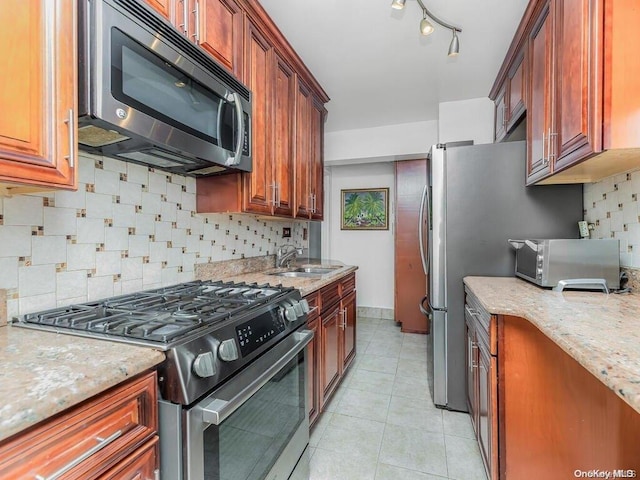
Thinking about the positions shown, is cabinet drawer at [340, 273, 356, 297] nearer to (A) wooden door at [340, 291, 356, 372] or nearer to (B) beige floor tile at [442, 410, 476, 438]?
(A) wooden door at [340, 291, 356, 372]

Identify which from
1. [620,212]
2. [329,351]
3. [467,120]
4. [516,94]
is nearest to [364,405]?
[329,351]

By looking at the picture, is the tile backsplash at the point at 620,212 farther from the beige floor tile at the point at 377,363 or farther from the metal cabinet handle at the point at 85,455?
the metal cabinet handle at the point at 85,455

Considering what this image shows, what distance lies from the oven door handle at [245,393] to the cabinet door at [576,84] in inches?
54.1

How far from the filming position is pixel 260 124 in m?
1.77

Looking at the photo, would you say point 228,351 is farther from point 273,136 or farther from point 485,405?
point 273,136

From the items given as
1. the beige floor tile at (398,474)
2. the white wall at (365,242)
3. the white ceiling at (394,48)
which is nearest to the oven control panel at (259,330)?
the beige floor tile at (398,474)

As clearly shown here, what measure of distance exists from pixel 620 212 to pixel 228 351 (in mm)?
1923

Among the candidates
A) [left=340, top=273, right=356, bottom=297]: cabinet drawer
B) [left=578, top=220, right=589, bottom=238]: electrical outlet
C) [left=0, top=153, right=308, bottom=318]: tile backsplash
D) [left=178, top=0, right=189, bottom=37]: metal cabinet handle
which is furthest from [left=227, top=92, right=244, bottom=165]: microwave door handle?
[left=578, top=220, right=589, bottom=238]: electrical outlet

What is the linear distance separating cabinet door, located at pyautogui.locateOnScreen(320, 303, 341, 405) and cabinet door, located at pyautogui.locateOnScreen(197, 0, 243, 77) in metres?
1.47

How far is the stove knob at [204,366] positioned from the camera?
0.79 metres

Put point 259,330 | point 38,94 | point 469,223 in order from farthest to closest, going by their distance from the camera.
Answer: point 469,223 → point 259,330 → point 38,94

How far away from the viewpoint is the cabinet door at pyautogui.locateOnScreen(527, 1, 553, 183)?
1530 mm

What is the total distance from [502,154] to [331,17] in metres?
1.33

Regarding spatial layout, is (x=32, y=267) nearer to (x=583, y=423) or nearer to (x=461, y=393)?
(x=583, y=423)
